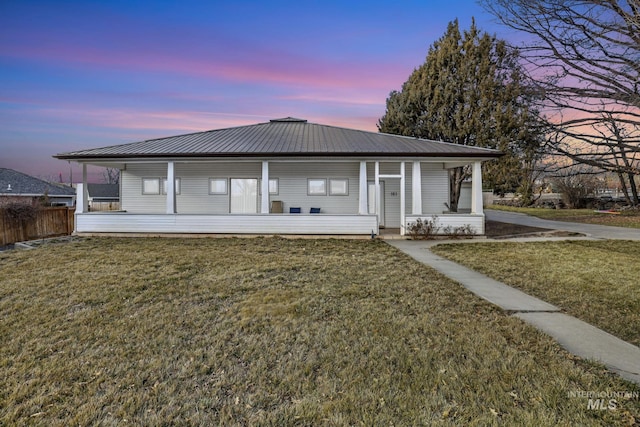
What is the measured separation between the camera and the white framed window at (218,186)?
48.1 ft

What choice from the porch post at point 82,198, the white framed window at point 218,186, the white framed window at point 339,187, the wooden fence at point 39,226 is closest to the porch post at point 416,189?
the white framed window at point 339,187

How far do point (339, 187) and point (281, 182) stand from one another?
2.57 meters

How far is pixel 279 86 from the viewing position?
17.5 meters

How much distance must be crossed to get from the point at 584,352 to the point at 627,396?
839mm

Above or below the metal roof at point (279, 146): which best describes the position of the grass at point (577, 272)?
below

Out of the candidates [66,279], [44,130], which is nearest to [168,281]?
[66,279]

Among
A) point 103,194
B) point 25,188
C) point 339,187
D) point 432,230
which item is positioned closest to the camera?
point 432,230

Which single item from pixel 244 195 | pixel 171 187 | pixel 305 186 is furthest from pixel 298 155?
pixel 171 187

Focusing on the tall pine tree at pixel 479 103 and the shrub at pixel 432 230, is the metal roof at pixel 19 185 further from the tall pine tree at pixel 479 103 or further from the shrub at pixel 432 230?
the tall pine tree at pixel 479 103

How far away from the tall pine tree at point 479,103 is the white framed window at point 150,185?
15.2 m

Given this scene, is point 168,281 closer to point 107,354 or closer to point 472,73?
point 107,354

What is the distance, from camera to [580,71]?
16.1 meters

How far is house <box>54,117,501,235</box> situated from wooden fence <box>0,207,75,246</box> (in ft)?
3.50

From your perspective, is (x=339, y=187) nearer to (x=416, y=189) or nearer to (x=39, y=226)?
(x=416, y=189)
